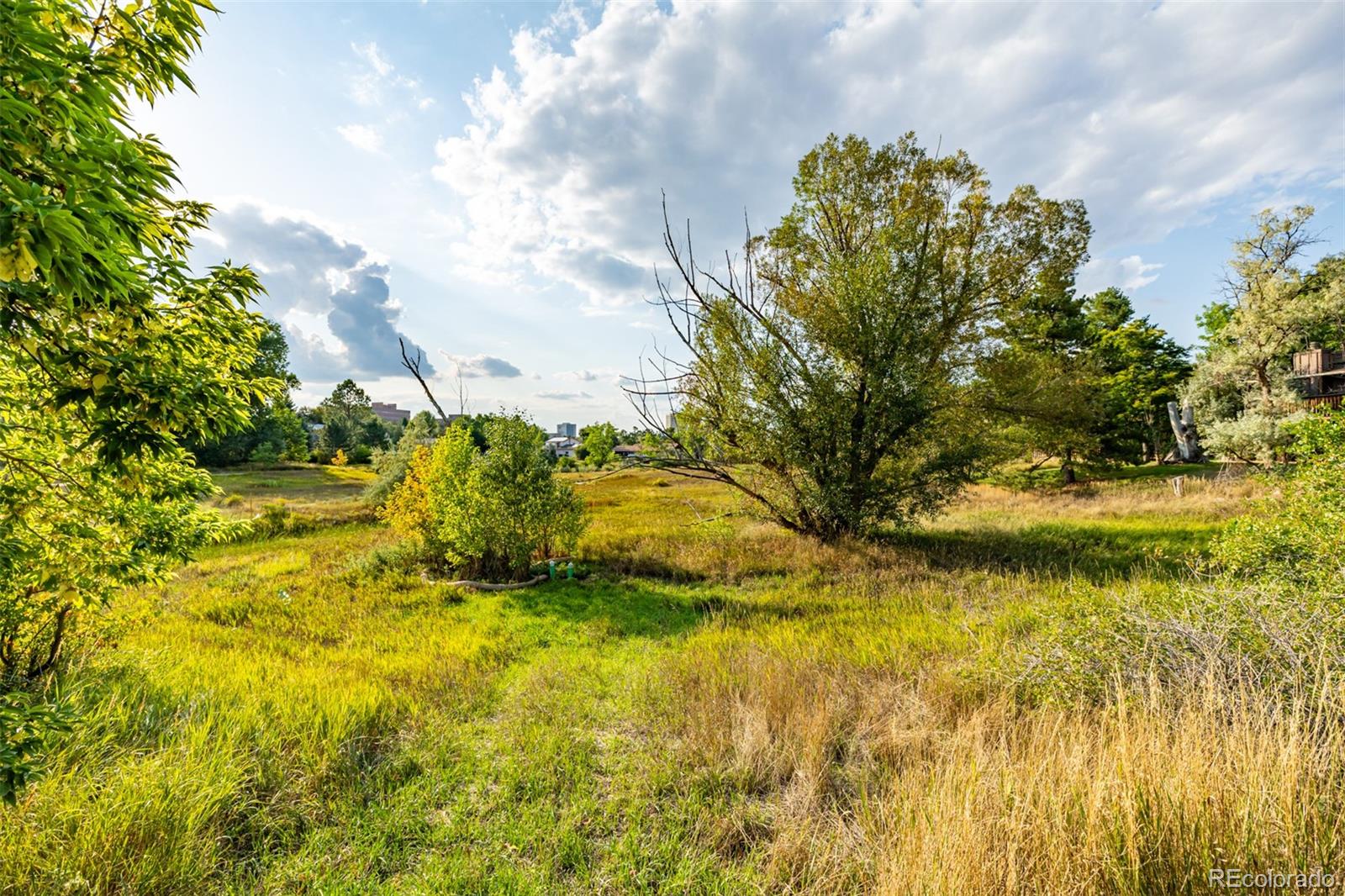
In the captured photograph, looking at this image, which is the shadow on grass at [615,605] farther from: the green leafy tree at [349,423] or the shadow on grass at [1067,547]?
the green leafy tree at [349,423]

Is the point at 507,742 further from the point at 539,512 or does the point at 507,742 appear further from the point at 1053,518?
the point at 1053,518

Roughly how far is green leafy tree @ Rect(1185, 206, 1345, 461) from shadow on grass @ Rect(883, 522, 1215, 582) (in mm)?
14443

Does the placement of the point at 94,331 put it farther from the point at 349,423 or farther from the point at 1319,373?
the point at 349,423

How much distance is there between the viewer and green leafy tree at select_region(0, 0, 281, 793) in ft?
6.33

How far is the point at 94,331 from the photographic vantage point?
297 centimetres

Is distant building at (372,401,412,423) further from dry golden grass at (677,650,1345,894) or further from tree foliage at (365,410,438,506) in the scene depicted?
dry golden grass at (677,650,1345,894)

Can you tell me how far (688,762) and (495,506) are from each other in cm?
866

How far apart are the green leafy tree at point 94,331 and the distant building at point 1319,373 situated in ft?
127

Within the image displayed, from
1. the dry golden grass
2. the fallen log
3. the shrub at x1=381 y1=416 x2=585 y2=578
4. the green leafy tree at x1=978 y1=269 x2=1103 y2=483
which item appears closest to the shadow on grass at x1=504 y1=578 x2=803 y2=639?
the fallen log

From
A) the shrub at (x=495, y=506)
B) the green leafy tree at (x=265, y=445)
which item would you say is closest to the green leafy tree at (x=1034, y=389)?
the shrub at (x=495, y=506)

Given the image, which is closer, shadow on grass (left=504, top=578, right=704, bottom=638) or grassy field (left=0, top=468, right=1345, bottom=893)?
grassy field (left=0, top=468, right=1345, bottom=893)

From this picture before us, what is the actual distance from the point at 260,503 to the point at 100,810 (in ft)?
98.9

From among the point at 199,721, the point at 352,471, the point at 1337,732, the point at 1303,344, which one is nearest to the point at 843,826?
the point at 1337,732

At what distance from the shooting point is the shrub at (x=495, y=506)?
11148 mm
